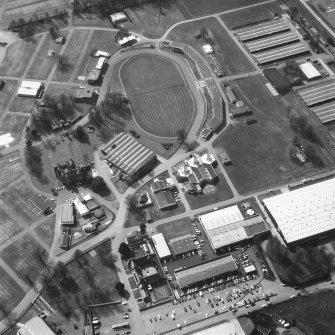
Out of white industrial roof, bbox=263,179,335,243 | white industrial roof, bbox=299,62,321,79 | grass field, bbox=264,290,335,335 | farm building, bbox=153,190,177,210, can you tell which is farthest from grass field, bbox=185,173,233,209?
white industrial roof, bbox=299,62,321,79

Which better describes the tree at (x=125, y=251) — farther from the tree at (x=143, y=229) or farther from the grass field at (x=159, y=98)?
the grass field at (x=159, y=98)

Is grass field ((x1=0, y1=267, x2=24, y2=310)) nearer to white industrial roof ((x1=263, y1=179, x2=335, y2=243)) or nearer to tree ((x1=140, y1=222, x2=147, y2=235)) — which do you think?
tree ((x1=140, y1=222, x2=147, y2=235))

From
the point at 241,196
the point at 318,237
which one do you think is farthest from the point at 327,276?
the point at 241,196

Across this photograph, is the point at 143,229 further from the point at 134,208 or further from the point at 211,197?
the point at 211,197

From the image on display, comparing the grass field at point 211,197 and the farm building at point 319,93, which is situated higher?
the farm building at point 319,93

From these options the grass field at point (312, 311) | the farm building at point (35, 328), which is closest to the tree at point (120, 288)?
the farm building at point (35, 328)

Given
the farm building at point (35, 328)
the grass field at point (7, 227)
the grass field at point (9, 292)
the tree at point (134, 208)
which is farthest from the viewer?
the tree at point (134, 208)

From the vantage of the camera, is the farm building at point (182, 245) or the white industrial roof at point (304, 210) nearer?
the farm building at point (182, 245)
